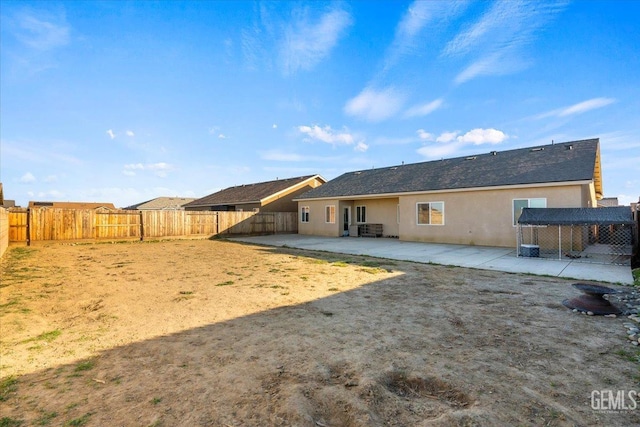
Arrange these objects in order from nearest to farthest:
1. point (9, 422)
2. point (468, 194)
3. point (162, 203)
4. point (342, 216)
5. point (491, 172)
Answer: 1. point (9, 422)
2. point (468, 194)
3. point (491, 172)
4. point (342, 216)
5. point (162, 203)

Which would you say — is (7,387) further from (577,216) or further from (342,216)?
(342,216)

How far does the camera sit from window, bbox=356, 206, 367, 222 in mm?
→ 20984

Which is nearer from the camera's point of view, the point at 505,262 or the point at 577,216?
the point at 505,262

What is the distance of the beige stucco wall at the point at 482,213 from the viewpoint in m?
12.1

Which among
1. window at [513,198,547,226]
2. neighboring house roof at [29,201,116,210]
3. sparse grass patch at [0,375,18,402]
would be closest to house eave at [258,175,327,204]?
window at [513,198,547,226]

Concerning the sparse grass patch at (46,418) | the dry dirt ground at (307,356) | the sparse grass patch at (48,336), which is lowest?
the dry dirt ground at (307,356)

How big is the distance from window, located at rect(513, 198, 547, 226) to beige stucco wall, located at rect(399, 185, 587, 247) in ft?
0.45

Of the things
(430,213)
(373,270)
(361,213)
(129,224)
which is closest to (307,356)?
(373,270)

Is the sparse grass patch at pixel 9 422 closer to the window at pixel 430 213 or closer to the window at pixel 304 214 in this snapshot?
the window at pixel 430 213

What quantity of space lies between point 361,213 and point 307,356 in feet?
59.4

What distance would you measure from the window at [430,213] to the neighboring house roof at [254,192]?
13.4 meters

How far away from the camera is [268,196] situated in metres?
25.4

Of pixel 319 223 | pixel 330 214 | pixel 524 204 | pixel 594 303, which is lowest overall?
pixel 594 303

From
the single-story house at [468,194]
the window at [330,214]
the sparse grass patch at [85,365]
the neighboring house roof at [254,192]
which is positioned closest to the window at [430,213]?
the single-story house at [468,194]
